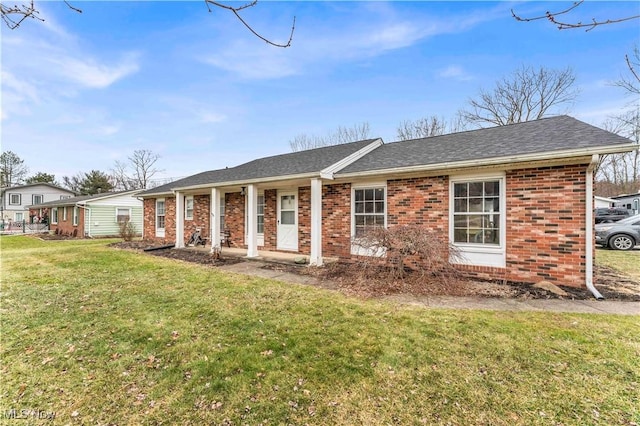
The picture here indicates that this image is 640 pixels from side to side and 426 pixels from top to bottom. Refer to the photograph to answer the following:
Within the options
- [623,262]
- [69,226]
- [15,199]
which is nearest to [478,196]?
[623,262]

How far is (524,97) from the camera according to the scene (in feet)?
72.6

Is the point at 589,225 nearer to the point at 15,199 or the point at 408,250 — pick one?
the point at 408,250

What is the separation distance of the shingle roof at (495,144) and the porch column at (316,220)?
2.87 ft

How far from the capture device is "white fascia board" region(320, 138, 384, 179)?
8078 mm

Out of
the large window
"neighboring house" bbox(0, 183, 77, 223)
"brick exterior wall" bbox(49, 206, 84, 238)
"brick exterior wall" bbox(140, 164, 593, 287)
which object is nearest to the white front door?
"brick exterior wall" bbox(140, 164, 593, 287)

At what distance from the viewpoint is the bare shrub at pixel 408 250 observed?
19.3 ft

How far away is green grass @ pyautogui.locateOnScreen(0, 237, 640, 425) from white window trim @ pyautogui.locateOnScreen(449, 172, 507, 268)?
2.22 m

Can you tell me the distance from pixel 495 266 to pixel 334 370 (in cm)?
512

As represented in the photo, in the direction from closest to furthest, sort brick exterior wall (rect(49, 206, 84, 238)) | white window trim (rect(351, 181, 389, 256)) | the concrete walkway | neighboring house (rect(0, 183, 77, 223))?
the concrete walkway → white window trim (rect(351, 181, 389, 256)) → brick exterior wall (rect(49, 206, 84, 238)) → neighboring house (rect(0, 183, 77, 223))

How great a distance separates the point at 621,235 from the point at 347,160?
1190 cm

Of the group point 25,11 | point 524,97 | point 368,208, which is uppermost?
point 524,97

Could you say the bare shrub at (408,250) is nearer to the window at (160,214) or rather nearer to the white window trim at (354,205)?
the white window trim at (354,205)

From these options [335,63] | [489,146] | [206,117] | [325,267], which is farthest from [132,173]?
[489,146]

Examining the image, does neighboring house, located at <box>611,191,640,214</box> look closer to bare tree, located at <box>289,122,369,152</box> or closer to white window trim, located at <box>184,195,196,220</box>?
bare tree, located at <box>289,122,369,152</box>
